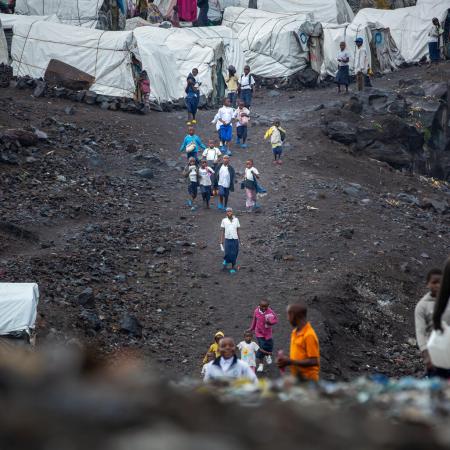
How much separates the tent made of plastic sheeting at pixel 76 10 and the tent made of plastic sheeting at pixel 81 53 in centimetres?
365

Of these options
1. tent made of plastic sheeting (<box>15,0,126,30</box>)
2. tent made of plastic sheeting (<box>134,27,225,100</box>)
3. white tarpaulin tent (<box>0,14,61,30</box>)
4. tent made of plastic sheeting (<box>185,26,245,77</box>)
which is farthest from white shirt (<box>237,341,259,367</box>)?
tent made of plastic sheeting (<box>15,0,126,30</box>)

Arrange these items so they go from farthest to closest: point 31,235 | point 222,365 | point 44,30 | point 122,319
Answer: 1. point 44,30
2. point 31,235
3. point 122,319
4. point 222,365

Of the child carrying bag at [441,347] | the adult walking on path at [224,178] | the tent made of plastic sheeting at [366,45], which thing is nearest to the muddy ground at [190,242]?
the adult walking on path at [224,178]

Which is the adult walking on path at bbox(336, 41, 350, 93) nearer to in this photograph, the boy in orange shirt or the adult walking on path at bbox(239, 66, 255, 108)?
the adult walking on path at bbox(239, 66, 255, 108)

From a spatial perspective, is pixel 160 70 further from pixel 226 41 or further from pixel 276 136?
pixel 276 136

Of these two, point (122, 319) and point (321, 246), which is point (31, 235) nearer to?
point (122, 319)

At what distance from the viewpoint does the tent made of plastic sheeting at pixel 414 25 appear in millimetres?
31828

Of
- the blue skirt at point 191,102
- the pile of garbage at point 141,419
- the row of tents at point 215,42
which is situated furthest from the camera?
the row of tents at point 215,42

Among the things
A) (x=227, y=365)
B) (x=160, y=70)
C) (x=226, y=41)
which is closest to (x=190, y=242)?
(x=227, y=365)

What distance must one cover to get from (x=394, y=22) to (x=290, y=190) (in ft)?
51.8

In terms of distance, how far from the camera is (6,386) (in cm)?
313

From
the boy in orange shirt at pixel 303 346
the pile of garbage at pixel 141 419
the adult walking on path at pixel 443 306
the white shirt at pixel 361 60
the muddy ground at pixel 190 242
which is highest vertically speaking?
the pile of garbage at pixel 141 419

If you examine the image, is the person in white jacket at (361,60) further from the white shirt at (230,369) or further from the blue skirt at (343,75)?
the white shirt at (230,369)

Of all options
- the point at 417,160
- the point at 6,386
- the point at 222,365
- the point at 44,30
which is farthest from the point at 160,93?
the point at 6,386
